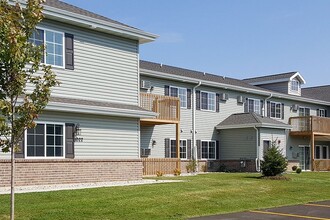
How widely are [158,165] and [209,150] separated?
815 cm

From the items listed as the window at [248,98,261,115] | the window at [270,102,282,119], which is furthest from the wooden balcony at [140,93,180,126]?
the window at [270,102,282,119]

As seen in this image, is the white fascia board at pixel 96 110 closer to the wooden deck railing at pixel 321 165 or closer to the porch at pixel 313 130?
the porch at pixel 313 130

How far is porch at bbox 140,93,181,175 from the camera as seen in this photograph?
24562 mm

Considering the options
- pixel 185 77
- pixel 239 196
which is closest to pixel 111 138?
pixel 239 196

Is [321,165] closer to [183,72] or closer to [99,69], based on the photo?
[183,72]

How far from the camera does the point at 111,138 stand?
64.2 feet

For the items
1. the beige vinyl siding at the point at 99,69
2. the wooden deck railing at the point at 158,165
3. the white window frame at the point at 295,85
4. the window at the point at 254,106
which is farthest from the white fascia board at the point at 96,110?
the white window frame at the point at 295,85

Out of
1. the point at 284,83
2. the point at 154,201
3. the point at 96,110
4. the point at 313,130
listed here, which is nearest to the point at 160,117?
the point at 96,110

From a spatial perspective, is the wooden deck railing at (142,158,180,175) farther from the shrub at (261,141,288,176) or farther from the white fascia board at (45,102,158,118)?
the shrub at (261,141,288,176)

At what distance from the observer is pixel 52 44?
18.0m

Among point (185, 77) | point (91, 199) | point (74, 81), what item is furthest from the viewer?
point (185, 77)

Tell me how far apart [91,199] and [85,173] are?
4.82 meters

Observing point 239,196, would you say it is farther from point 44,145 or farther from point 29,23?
point 29,23

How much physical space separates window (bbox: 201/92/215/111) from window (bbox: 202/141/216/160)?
2.33 meters
